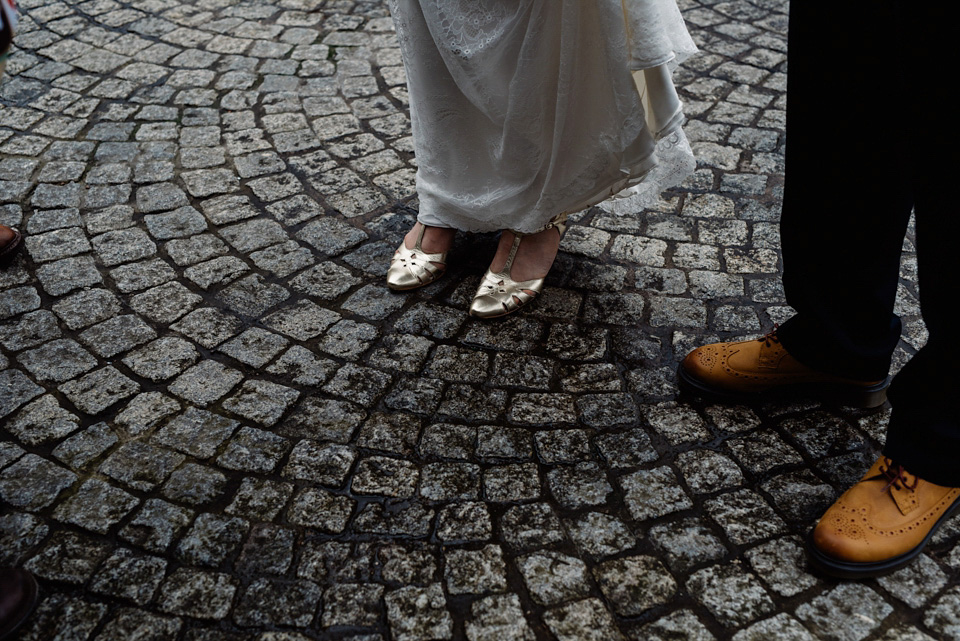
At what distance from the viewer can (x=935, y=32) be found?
166cm

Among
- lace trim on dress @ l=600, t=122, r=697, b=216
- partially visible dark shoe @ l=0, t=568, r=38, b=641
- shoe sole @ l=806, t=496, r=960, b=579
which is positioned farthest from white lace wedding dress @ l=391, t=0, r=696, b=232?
partially visible dark shoe @ l=0, t=568, r=38, b=641

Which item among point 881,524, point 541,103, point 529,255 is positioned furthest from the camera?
point 529,255

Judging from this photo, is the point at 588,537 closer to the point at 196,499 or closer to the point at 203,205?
the point at 196,499

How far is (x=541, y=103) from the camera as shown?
8.29 ft

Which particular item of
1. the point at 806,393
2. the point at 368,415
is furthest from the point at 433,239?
the point at 806,393

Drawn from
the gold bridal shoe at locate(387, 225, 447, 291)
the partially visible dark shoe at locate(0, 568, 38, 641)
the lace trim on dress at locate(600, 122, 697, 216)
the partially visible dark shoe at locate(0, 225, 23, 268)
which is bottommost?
the partially visible dark shoe at locate(0, 568, 38, 641)

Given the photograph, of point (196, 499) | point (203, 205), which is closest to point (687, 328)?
point (196, 499)

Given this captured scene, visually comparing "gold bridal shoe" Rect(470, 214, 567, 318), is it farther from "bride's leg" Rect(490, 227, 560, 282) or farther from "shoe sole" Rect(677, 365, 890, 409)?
"shoe sole" Rect(677, 365, 890, 409)

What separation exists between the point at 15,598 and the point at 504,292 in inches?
67.3

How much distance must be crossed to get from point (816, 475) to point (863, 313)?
476mm

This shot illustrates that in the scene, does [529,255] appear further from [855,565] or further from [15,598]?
[15,598]

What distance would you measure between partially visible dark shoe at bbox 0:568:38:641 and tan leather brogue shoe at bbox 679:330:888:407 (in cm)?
189

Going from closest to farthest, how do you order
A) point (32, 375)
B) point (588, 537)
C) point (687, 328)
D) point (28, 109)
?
1. point (588, 537)
2. point (32, 375)
3. point (687, 328)
4. point (28, 109)

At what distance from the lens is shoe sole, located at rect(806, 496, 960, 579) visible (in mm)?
1917
